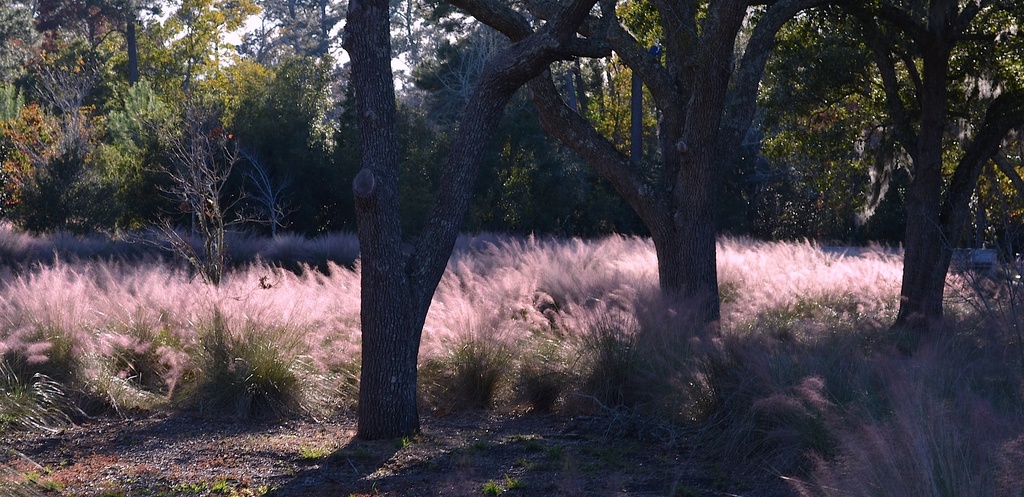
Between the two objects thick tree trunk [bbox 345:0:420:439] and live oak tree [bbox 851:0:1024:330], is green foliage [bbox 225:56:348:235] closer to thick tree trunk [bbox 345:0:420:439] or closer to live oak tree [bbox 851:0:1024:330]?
live oak tree [bbox 851:0:1024:330]

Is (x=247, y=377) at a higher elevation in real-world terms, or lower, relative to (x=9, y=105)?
lower

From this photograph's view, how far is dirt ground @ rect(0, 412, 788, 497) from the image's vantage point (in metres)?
6.03

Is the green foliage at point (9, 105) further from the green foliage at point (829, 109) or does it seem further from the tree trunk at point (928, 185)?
the tree trunk at point (928, 185)

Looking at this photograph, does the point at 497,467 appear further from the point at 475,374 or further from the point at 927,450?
the point at 927,450

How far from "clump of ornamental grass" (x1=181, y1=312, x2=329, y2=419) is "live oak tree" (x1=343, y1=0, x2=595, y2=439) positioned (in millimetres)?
1461

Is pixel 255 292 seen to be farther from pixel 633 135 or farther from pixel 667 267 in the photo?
pixel 633 135

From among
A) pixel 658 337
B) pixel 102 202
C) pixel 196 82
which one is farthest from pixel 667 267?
pixel 196 82

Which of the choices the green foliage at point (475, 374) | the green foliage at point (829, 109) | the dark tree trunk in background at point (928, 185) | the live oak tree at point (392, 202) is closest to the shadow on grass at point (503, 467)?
the live oak tree at point (392, 202)

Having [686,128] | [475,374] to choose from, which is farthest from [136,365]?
[686,128]

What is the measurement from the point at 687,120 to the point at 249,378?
4954 mm

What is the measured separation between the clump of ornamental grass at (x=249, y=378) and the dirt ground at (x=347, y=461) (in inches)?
8.4

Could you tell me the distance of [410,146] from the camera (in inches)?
1126

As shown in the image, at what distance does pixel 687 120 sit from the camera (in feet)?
32.0

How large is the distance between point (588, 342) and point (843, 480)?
4074 mm
